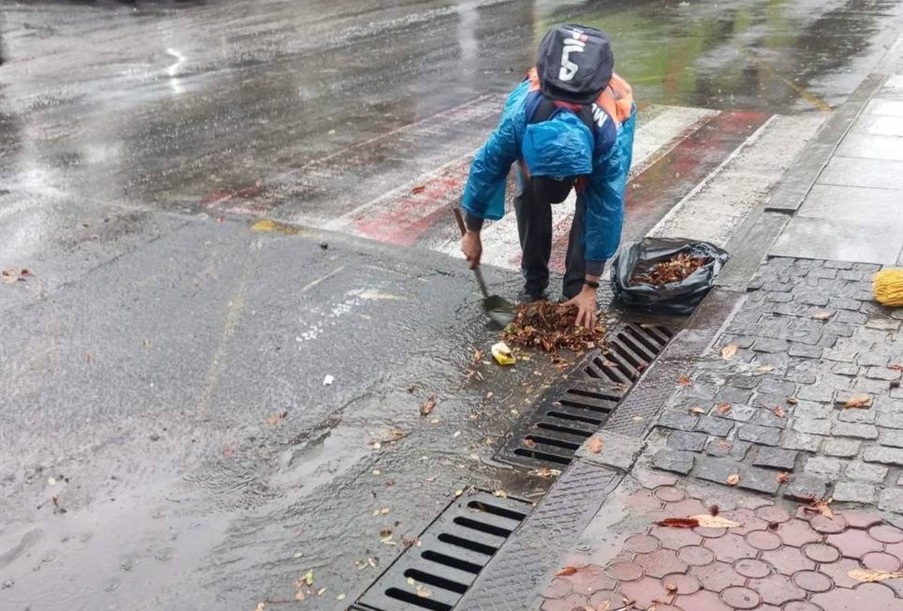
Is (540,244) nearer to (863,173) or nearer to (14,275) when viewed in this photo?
(863,173)

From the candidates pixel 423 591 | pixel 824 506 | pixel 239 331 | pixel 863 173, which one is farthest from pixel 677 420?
pixel 863 173

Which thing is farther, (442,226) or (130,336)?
(442,226)

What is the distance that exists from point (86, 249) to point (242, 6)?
48.3 feet

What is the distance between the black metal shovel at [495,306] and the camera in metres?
5.62

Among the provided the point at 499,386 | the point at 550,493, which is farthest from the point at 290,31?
the point at 550,493

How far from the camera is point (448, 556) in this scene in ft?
12.2

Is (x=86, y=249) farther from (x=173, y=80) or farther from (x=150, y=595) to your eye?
(x=173, y=80)

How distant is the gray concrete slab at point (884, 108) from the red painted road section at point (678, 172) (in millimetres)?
965

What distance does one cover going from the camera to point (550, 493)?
12.6 feet

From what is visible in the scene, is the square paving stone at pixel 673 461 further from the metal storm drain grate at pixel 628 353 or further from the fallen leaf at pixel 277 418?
the fallen leaf at pixel 277 418

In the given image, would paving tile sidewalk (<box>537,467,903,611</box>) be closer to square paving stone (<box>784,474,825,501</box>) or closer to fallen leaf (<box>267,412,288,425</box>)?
square paving stone (<box>784,474,825,501</box>)

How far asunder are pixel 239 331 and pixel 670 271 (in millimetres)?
2643

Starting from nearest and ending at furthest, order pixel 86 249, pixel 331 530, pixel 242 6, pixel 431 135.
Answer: pixel 331 530
pixel 86 249
pixel 431 135
pixel 242 6

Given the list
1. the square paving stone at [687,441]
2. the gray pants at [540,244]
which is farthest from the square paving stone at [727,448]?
the gray pants at [540,244]
